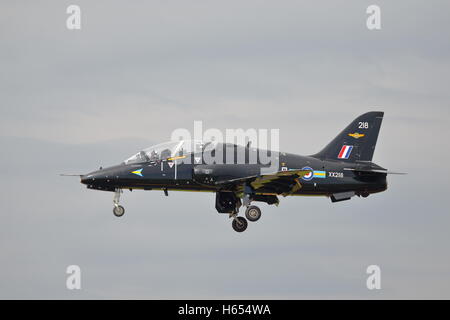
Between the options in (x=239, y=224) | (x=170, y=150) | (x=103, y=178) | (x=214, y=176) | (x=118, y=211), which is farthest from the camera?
(x=118, y=211)

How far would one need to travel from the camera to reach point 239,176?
3950cm

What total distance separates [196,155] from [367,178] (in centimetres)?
865

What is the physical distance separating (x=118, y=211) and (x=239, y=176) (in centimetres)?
632

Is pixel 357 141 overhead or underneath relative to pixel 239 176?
overhead

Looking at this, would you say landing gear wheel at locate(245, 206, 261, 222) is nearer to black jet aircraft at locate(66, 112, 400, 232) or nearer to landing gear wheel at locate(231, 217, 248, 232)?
black jet aircraft at locate(66, 112, 400, 232)

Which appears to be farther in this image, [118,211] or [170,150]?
[118,211]

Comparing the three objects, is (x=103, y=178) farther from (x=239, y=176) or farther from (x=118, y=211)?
(x=239, y=176)

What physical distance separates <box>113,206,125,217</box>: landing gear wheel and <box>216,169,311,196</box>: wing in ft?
16.6

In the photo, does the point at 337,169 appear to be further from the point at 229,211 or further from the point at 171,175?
the point at 171,175

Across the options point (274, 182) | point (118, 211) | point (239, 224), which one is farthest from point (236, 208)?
point (118, 211)

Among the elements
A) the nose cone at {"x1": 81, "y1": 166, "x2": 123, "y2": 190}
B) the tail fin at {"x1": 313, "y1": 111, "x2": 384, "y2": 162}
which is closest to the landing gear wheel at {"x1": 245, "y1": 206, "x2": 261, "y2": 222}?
the tail fin at {"x1": 313, "y1": 111, "x2": 384, "y2": 162}

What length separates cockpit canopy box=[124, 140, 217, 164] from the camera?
40000 mm

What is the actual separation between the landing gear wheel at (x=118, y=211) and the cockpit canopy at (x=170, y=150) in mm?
2292

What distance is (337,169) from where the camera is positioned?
41219mm
